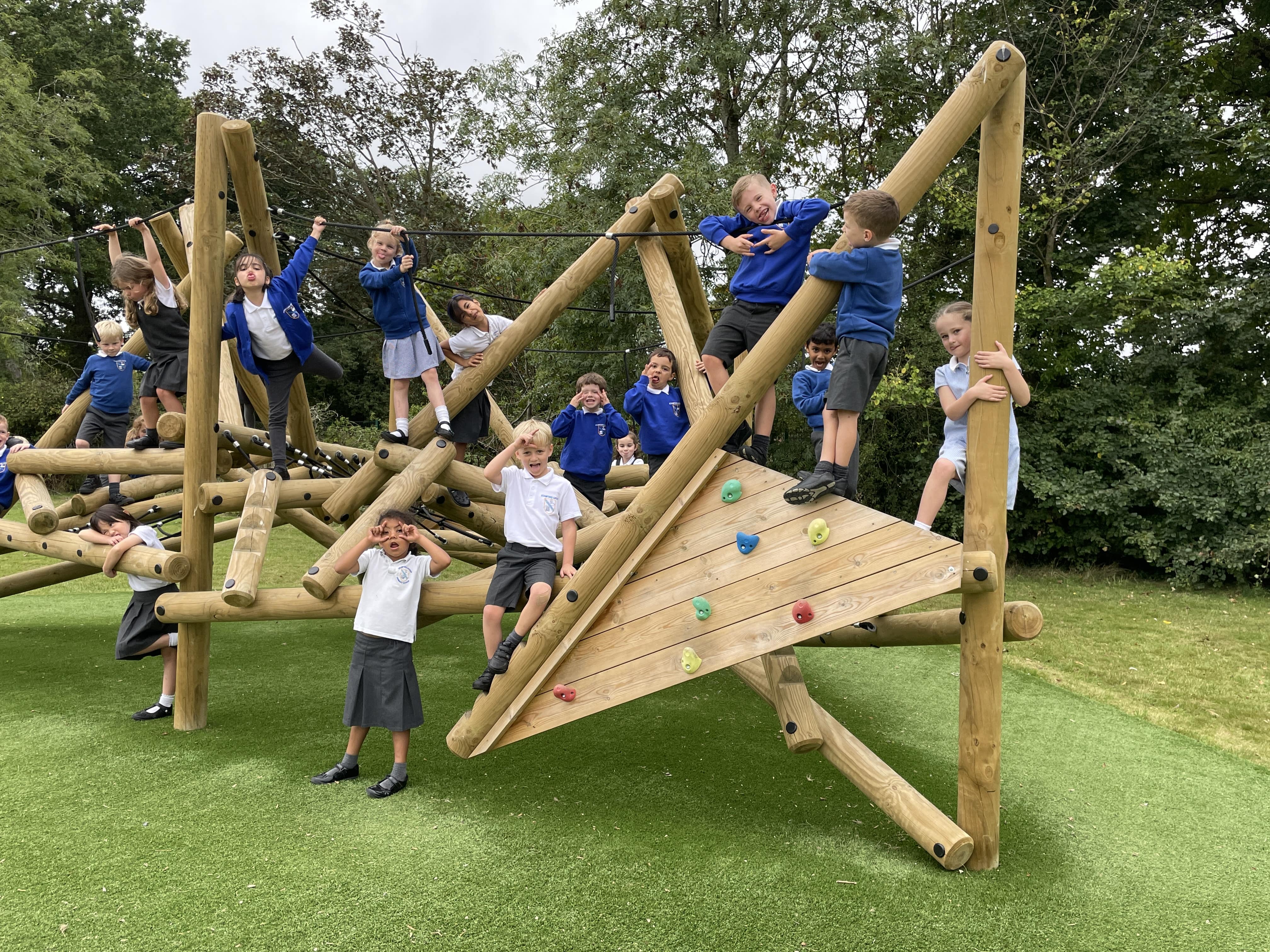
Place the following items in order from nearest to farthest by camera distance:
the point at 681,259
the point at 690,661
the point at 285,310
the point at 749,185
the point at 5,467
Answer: the point at 690,661
the point at 749,185
the point at 285,310
the point at 681,259
the point at 5,467

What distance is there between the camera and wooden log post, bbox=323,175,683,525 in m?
6.16

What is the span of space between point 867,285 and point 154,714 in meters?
5.70

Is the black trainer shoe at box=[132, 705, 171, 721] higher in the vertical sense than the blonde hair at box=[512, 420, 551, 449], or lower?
lower

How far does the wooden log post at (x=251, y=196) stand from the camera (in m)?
5.79

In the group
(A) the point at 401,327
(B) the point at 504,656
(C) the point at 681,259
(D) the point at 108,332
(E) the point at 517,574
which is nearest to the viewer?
(B) the point at 504,656

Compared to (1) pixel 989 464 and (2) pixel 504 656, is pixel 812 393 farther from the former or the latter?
(2) pixel 504 656

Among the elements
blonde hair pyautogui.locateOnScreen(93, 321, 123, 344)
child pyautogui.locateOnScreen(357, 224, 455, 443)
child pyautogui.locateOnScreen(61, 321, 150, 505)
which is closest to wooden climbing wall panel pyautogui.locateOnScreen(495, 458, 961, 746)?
child pyautogui.locateOnScreen(357, 224, 455, 443)

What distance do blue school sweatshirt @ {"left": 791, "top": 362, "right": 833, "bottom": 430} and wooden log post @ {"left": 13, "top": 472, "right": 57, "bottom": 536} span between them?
5.44 meters

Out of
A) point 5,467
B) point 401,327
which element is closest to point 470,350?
point 401,327

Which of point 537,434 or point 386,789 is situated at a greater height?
point 537,434

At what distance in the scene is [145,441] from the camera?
6.80m

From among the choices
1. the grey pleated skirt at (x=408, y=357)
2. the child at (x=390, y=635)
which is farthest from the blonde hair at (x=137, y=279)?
the child at (x=390, y=635)

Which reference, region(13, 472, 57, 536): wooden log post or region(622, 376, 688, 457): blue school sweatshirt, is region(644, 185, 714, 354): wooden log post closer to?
region(622, 376, 688, 457): blue school sweatshirt

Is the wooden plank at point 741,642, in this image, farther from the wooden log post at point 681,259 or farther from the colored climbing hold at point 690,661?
the wooden log post at point 681,259
